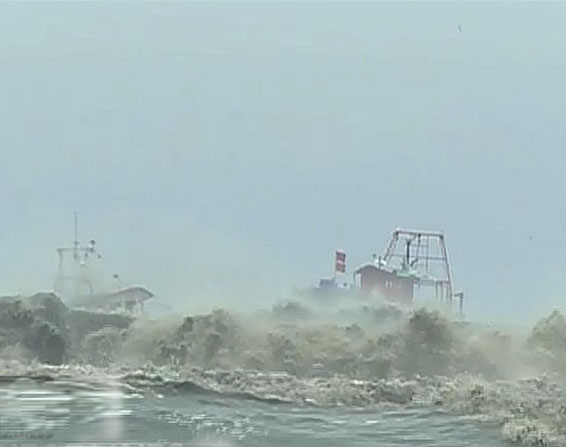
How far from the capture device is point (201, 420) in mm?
3496

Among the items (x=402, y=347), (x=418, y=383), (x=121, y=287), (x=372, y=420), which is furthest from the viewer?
(x=121, y=287)

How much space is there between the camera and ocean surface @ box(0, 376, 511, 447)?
3.35m

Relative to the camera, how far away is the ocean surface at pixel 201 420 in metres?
3.35

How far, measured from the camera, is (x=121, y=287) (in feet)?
15.7

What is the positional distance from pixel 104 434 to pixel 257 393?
64cm

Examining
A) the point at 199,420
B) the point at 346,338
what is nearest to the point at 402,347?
the point at 346,338

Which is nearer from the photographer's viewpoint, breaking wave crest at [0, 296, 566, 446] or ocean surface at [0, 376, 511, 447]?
ocean surface at [0, 376, 511, 447]

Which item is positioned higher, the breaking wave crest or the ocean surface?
the breaking wave crest

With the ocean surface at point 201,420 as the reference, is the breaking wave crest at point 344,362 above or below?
above

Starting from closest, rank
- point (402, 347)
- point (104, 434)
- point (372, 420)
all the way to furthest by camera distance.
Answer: point (104, 434), point (372, 420), point (402, 347)

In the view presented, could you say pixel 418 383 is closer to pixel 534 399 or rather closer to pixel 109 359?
pixel 534 399

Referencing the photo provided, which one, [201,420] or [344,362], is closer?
[201,420]

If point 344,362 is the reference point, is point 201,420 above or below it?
below

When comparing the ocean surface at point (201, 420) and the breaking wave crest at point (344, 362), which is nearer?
the ocean surface at point (201, 420)
